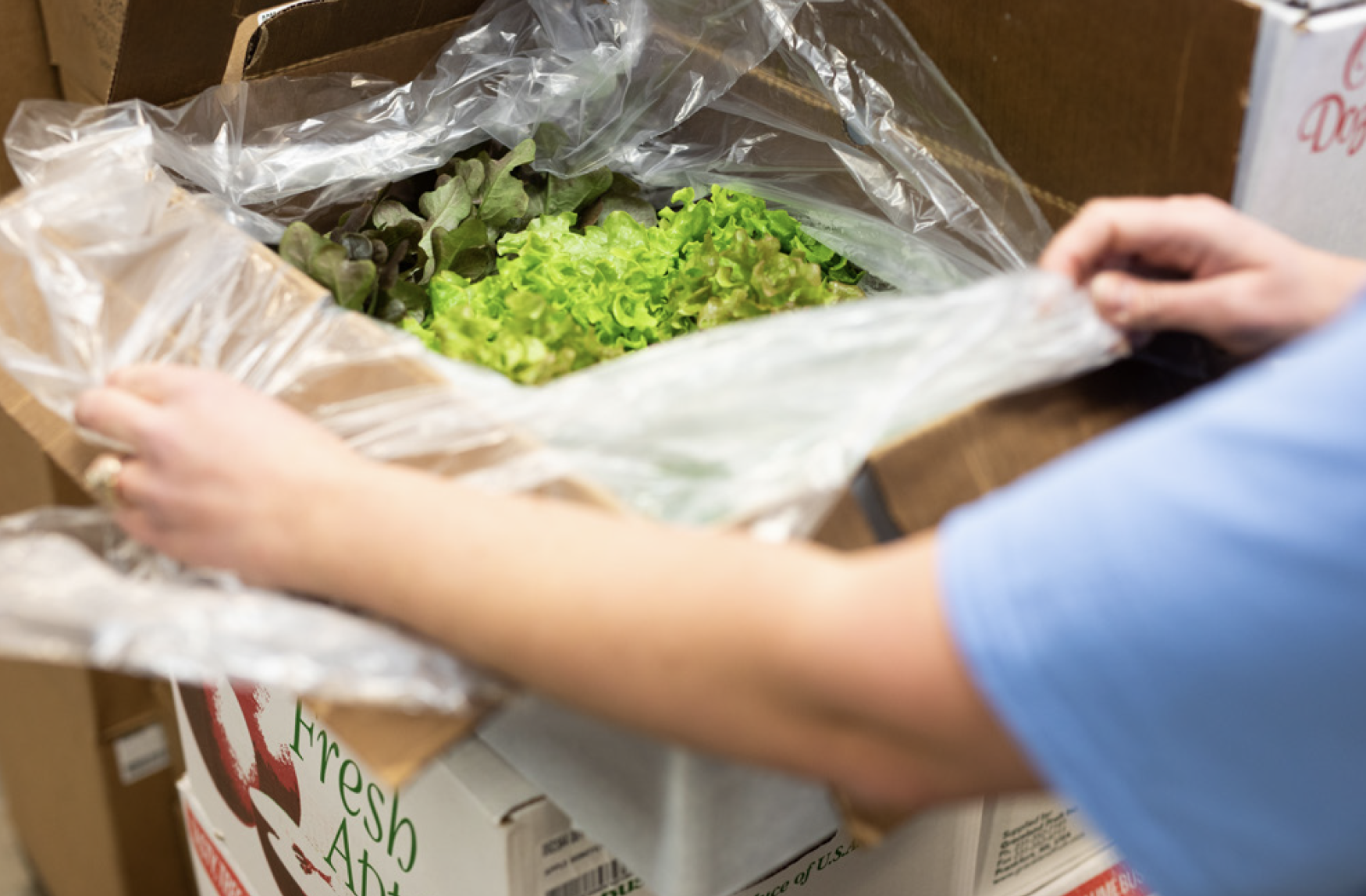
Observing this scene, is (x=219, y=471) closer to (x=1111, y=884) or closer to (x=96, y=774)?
(x=1111, y=884)

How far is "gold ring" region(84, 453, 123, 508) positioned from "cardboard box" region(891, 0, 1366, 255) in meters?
0.56

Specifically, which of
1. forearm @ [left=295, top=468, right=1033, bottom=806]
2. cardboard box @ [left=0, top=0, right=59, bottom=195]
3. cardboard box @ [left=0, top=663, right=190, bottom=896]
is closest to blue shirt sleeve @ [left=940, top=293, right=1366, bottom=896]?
forearm @ [left=295, top=468, right=1033, bottom=806]

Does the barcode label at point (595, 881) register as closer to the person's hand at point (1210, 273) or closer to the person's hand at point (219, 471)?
the person's hand at point (219, 471)

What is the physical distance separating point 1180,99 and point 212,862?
96 centimetres

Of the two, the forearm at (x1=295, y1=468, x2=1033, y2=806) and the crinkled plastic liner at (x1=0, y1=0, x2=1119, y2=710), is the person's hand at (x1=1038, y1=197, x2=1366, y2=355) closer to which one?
the crinkled plastic liner at (x1=0, y1=0, x2=1119, y2=710)

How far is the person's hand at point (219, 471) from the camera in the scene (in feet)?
1.67

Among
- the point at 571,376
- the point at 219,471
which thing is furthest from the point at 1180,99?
the point at 219,471

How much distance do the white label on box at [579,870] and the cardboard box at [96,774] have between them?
2.38ft

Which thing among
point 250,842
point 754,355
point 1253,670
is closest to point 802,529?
point 754,355

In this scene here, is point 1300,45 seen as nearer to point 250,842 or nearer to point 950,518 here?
point 950,518

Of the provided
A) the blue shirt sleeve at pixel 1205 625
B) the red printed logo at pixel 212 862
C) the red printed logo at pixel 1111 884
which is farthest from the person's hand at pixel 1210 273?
the red printed logo at pixel 212 862

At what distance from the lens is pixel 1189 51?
0.70 metres

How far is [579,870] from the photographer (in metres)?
0.75

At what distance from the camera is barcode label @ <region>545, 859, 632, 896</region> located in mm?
743
